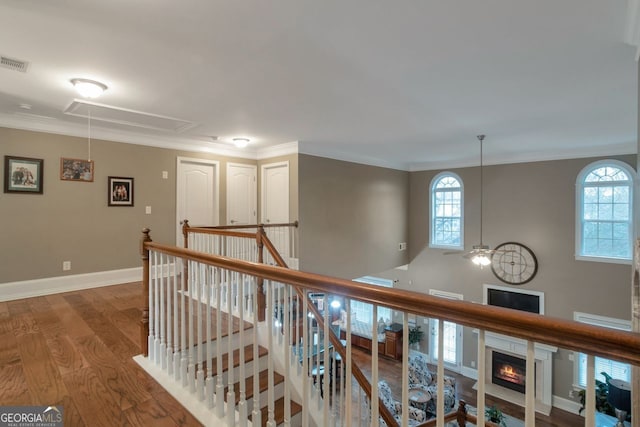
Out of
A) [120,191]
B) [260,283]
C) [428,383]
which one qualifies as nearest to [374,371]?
[260,283]

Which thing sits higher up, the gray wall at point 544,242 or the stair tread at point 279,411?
the gray wall at point 544,242

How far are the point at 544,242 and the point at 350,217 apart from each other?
3.99m

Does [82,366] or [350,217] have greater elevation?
[350,217]

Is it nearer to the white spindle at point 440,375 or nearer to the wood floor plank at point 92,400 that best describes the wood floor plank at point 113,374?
the wood floor plank at point 92,400

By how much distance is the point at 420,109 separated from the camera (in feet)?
12.4

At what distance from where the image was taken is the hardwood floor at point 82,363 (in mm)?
1957

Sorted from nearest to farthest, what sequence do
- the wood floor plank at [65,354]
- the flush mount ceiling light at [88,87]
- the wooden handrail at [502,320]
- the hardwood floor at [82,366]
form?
1. the wooden handrail at [502,320]
2. the hardwood floor at [82,366]
3. the wood floor plank at [65,354]
4. the flush mount ceiling light at [88,87]

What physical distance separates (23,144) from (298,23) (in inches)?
166

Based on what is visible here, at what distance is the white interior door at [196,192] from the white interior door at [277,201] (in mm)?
949

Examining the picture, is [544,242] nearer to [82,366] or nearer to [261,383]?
[261,383]

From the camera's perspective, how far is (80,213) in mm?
4477

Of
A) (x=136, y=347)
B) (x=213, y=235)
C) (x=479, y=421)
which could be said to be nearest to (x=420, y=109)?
(x=213, y=235)

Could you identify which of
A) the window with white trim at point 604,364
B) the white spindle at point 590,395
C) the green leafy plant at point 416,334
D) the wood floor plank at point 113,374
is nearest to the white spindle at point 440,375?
the white spindle at point 590,395

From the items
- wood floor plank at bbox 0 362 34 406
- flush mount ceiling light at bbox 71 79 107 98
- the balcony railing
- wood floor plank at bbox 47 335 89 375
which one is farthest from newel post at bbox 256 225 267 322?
flush mount ceiling light at bbox 71 79 107 98
